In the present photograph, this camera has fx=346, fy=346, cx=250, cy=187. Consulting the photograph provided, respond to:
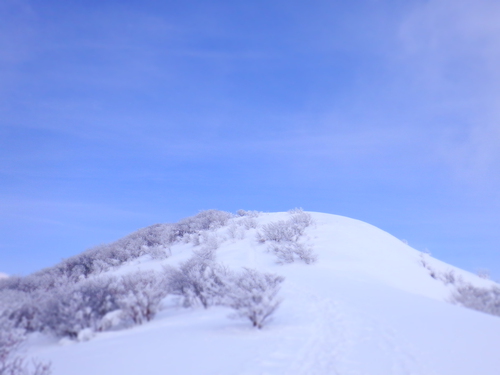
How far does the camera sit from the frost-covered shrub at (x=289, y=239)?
14.3 m

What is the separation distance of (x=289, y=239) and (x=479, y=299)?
27.3 ft

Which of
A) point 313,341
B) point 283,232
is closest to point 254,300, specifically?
point 313,341

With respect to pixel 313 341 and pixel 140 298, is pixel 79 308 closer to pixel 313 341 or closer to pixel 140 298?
pixel 140 298

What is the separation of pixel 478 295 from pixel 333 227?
9.18 metres

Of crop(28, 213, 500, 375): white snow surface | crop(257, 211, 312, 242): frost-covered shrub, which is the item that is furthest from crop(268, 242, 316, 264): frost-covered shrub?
crop(28, 213, 500, 375): white snow surface

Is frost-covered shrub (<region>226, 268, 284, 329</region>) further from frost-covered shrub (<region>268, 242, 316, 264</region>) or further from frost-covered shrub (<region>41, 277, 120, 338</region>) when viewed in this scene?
frost-covered shrub (<region>268, 242, 316, 264</region>)

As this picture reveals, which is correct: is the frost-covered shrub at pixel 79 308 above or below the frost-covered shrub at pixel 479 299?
below

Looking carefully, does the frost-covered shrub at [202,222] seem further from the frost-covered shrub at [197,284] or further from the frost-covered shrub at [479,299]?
the frost-covered shrub at [479,299]

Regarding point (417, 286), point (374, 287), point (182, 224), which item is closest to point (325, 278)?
point (374, 287)

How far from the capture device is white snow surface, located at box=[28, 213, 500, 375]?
17.0 feet

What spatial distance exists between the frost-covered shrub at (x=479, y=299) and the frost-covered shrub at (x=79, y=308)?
9217 millimetres

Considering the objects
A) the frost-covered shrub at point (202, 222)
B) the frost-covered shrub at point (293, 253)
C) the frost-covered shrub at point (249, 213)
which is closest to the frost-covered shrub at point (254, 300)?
the frost-covered shrub at point (293, 253)

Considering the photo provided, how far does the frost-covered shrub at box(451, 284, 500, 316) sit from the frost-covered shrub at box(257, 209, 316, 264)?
17.2ft

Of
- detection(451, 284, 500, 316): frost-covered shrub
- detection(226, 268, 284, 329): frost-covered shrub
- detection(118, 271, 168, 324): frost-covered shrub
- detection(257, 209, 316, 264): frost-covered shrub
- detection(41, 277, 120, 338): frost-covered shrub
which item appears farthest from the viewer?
detection(257, 209, 316, 264): frost-covered shrub
